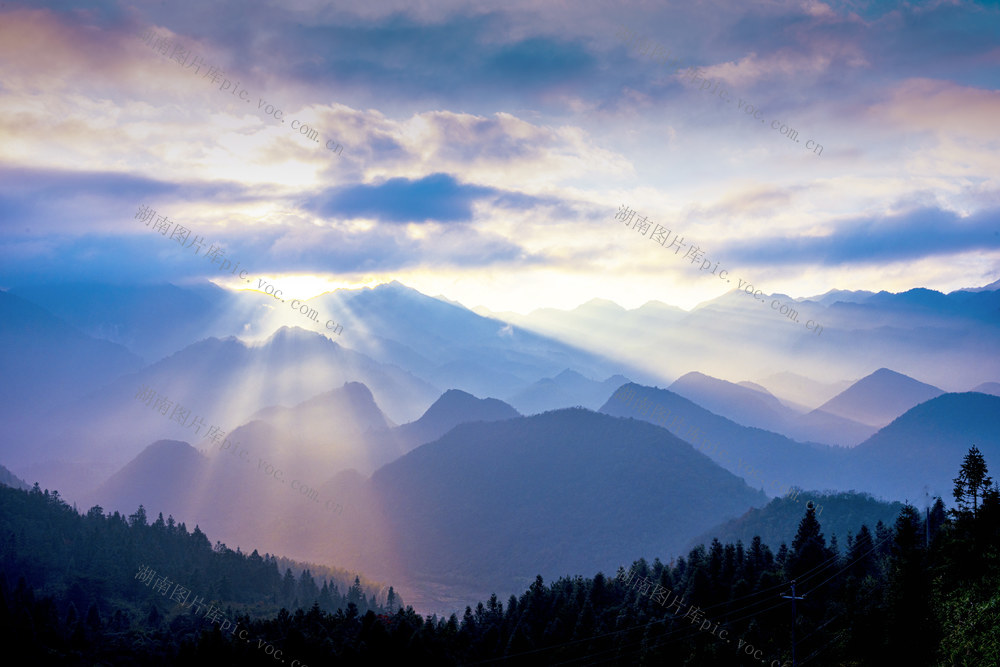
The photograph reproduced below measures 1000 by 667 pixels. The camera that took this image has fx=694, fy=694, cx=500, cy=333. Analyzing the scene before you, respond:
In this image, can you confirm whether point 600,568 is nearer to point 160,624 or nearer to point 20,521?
point 160,624

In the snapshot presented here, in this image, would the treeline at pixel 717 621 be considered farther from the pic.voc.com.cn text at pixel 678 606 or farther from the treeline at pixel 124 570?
the treeline at pixel 124 570

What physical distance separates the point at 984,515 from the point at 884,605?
35.4 ft

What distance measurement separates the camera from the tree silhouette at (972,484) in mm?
58812

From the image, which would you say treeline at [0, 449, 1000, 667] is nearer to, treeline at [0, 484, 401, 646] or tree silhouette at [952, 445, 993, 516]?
tree silhouette at [952, 445, 993, 516]

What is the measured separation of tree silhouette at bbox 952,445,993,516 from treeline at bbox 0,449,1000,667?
20 cm

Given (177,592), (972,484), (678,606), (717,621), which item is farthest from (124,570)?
(972,484)

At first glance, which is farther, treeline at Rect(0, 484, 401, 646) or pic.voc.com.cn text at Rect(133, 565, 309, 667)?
treeline at Rect(0, 484, 401, 646)

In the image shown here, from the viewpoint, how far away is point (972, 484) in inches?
2333

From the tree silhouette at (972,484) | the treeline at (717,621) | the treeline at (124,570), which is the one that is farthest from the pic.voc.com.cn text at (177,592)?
the tree silhouette at (972,484)

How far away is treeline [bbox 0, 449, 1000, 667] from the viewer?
51.2m

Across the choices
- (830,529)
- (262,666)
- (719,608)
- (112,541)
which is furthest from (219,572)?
(830,529)

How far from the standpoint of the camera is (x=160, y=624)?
107 metres

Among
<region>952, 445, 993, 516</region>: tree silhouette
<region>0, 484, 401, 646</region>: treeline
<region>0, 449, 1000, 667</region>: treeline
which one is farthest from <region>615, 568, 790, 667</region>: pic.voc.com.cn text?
<region>0, 484, 401, 646</region>: treeline

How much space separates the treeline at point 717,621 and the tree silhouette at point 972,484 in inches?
7.9
